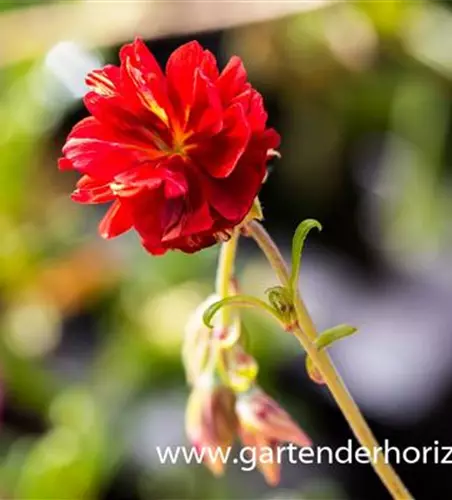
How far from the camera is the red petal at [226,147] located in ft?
1.50

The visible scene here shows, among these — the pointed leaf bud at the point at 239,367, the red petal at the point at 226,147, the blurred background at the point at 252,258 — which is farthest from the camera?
the blurred background at the point at 252,258

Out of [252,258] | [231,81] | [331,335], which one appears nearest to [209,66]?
[231,81]

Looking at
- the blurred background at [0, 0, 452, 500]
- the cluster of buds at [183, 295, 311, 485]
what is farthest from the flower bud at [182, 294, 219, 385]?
the blurred background at [0, 0, 452, 500]

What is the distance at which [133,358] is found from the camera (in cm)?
123

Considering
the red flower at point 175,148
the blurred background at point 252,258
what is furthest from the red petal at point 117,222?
the blurred background at point 252,258

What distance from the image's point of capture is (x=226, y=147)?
1.55 ft

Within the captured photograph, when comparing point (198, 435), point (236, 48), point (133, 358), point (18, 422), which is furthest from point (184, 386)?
point (198, 435)

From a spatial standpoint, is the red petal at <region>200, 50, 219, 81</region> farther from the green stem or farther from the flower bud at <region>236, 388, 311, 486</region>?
the flower bud at <region>236, 388, 311, 486</region>

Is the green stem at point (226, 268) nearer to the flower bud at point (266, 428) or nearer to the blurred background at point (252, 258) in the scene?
the flower bud at point (266, 428)

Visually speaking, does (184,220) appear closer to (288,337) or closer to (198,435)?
(198,435)

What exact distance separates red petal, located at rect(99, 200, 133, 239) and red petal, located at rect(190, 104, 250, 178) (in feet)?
0.13

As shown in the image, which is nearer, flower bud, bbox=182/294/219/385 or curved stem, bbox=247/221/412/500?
curved stem, bbox=247/221/412/500

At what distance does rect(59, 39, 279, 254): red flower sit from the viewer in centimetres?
46

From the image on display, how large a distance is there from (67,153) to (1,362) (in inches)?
33.3
